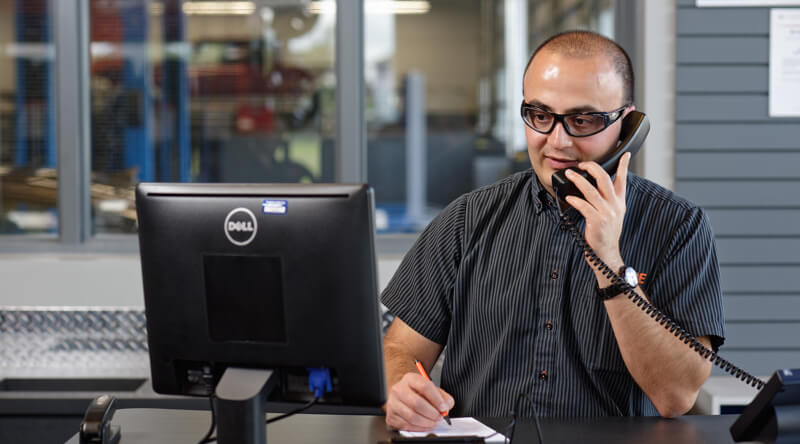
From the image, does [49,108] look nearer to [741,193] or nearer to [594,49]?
[594,49]

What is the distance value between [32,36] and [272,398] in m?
3.28

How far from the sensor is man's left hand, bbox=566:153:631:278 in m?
1.59

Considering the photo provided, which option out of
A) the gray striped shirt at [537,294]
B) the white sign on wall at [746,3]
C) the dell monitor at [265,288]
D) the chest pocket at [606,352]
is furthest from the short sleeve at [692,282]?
the white sign on wall at [746,3]

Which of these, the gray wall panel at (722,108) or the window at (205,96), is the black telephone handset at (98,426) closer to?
the window at (205,96)

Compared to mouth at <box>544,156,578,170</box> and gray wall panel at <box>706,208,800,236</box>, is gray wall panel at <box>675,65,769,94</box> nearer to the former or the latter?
gray wall panel at <box>706,208,800,236</box>

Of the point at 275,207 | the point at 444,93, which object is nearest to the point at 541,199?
the point at 275,207

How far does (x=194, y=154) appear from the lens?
454 centimetres

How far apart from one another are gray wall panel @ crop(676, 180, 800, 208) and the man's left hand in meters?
1.39

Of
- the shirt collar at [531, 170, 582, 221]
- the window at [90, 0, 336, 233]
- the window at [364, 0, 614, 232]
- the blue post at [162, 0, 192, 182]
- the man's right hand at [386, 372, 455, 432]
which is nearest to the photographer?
the man's right hand at [386, 372, 455, 432]

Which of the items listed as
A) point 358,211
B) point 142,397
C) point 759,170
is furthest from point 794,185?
point 142,397

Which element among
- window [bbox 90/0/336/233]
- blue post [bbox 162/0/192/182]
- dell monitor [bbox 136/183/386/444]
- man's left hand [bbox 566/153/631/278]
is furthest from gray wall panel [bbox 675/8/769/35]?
blue post [bbox 162/0/192/182]

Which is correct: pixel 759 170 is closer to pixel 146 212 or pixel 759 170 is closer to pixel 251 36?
pixel 146 212

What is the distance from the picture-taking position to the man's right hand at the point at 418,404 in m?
1.45

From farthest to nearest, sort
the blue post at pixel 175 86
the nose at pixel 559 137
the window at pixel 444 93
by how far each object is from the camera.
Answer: the blue post at pixel 175 86, the window at pixel 444 93, the nose at pixel 559 137
